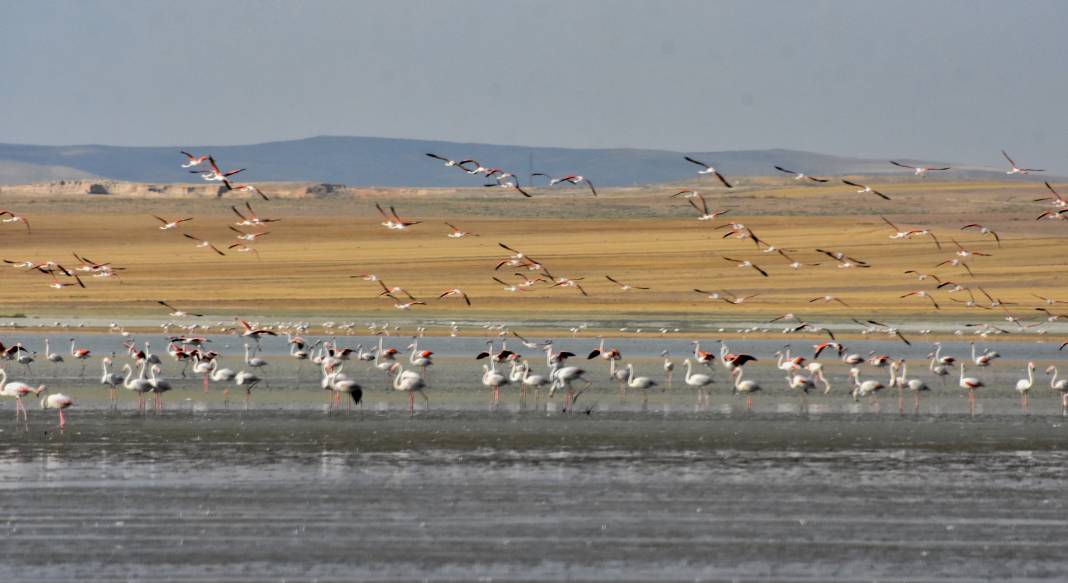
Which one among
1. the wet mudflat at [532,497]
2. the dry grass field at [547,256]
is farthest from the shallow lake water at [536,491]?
the dry grass field at [547,256]

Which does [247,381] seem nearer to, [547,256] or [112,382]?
[112,382]

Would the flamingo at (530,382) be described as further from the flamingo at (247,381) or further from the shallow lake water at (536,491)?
the flamingo at (247,381)

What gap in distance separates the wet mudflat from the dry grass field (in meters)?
25.3

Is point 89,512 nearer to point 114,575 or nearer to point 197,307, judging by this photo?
point 114,575

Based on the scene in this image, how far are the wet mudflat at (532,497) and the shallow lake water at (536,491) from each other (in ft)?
0.15

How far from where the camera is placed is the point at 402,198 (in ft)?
369

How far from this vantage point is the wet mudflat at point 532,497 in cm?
1534

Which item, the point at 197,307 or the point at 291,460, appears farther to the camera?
the point at 197,307

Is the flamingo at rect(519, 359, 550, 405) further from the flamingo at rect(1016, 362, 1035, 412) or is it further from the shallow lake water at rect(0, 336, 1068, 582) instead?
the flamingo at rect(1016, 362, 1035, 412)

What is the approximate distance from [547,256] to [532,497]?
52.6 meters

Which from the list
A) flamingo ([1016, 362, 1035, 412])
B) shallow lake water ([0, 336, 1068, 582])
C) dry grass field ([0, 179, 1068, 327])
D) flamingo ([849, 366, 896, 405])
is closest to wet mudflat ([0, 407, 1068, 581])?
shallow lake water ([0, 336, 1068, 582])

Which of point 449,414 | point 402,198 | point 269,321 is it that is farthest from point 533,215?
point 449,414

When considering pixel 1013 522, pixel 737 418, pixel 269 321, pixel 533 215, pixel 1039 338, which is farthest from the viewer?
pixel 533 215

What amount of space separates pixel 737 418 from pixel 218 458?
8.33 meters
